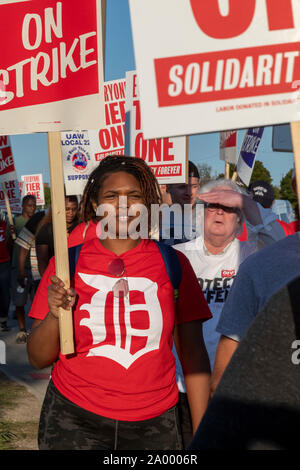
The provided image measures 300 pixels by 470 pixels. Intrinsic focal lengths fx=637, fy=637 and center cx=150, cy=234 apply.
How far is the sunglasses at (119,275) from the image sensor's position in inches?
107

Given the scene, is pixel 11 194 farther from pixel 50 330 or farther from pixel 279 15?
pixel 279 15

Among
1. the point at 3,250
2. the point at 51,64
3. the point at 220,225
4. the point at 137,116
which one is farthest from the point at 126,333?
the point at 3,250

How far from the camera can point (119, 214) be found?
2.91 metres

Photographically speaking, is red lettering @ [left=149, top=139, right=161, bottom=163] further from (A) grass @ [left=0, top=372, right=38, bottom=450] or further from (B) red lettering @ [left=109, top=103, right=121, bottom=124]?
(A) grass @ [left=0, top=372, right=38, bottom=450]

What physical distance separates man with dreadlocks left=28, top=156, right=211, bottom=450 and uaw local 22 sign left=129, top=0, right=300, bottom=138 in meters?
0.89

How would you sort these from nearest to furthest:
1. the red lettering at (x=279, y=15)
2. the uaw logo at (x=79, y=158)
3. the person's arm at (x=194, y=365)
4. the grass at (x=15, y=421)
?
1. the red lettering at (x=279, y=15)
2. the person's arm at (x=194, y=365)
3. the grass at (x=15, y=421)
4. the uaw logo at (x=79, y=158)

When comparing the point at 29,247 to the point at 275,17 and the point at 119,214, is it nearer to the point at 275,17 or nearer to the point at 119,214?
the point at 119,214

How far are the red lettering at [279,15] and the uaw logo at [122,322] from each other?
122cm

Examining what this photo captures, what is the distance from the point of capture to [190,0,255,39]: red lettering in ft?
6.58

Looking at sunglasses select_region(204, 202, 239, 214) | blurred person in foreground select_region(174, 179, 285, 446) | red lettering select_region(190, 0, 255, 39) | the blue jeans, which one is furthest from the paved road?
red lettering select_region(190, 0, 255, 39)

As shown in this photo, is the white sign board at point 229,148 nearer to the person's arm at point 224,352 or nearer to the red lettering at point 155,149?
the red lettering at point 155,149

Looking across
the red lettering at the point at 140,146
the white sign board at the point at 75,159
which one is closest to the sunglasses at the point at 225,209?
the red lettering at the point at 140,146
